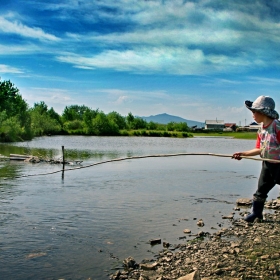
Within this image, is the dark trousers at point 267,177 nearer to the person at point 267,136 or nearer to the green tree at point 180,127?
the person at point 267,136

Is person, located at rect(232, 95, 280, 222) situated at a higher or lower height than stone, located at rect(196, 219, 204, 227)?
higher

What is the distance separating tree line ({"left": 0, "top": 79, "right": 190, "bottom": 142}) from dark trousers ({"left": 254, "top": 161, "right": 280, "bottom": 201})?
3906cm

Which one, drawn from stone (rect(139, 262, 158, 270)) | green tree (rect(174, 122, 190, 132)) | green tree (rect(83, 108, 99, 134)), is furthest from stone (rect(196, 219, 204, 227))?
green tree (rect(174, 122, 190, 132))

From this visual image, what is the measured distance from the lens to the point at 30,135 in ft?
264

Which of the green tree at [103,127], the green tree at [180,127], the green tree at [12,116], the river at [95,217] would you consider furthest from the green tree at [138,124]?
the river at [95,217]

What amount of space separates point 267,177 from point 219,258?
2.02 meters

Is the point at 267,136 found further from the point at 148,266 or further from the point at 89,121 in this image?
the point at 89,121

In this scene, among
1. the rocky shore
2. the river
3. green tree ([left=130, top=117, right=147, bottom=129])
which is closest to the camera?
the rocky shore

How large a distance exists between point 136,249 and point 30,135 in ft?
246

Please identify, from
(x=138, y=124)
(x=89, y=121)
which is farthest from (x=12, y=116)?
(x=138, y=124)

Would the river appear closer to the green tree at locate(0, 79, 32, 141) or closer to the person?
the person

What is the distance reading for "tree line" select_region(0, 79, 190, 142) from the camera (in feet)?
232

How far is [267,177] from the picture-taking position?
7.93 meters

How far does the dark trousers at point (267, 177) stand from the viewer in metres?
7.66
